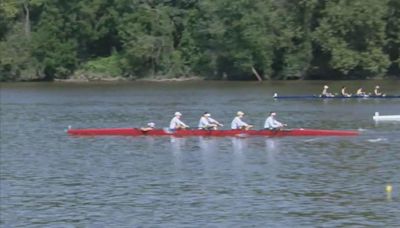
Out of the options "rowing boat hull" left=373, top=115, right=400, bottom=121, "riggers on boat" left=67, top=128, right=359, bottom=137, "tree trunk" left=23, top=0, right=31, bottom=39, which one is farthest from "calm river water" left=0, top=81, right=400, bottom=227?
"tree trunk" left=23, top=0, right=31, bottom=39

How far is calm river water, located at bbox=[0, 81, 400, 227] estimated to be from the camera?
2712 centimetres

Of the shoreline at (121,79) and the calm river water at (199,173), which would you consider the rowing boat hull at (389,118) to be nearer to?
the calm river water at (199,173)

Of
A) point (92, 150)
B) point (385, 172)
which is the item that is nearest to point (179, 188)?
point (385, 172)

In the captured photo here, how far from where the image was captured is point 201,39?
89000 mm

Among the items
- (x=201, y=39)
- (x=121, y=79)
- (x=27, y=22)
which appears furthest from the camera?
(x=27, y=22)

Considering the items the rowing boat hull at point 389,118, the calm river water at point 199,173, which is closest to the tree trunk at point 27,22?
the calm river water at point 199,173

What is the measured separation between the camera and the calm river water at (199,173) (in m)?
27.1

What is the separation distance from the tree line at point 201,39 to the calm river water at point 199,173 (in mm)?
22620

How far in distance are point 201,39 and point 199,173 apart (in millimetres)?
55331

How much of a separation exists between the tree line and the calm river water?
22620 millimetres

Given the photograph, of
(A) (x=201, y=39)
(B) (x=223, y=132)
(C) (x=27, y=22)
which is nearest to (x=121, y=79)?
(A) (x=201, y=39)

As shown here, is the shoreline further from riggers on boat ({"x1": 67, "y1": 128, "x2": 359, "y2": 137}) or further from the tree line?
riggers on boat ({"x1": 67, "y1": 128, "x2": 359, "y2": 137})

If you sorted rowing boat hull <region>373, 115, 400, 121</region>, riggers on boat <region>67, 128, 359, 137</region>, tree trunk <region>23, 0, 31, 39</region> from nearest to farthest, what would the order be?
riggers on boat <region>67, 128, 359, 137</region>, rowing boat hull <region>373, 115, 400, 121</region>, tree trunk <region>23, 0, 31, 39</region>

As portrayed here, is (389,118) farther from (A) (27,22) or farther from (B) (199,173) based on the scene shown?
(A) (27,22)
